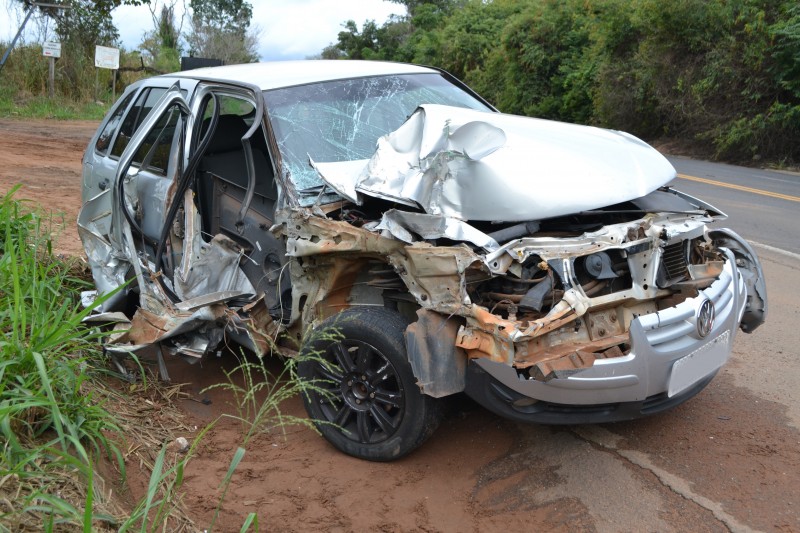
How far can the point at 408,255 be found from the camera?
3426mm

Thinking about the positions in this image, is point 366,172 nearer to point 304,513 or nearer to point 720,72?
point 304,513

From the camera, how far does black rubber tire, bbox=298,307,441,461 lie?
353cm

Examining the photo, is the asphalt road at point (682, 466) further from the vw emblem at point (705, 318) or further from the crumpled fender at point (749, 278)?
the vw emblem at point (705, 318)

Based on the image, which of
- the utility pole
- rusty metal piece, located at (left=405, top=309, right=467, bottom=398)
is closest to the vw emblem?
rusty metal piece, located at (left=405, top=309, right=467, bottom=398)

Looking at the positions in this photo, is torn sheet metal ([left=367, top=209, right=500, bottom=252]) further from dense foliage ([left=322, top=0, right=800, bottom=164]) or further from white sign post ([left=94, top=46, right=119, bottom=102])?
white sign post ([left=94, top=46, right=119, bottom=102])

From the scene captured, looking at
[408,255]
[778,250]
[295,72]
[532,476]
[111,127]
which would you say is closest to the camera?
[408,255]

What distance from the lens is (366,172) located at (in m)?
3.99

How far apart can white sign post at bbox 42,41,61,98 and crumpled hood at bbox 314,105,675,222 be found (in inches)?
735

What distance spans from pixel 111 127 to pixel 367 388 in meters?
3.53

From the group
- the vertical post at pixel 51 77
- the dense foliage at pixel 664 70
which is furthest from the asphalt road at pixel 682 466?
the vertical post at pixel 51 77

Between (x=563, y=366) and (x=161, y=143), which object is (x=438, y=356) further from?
(x=161, y=143)

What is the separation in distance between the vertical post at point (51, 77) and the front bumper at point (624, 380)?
68.9 feet

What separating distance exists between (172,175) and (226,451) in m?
1.81

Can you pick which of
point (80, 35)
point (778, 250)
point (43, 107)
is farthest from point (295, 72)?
point (80, 35)
